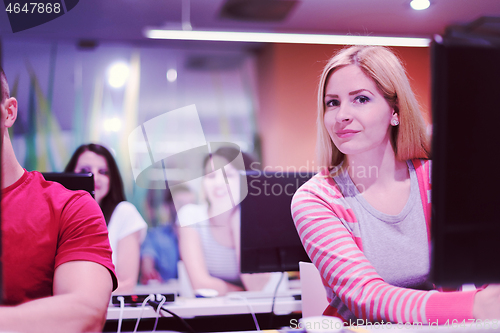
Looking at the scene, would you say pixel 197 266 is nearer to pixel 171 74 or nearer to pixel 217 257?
pixel 217 257

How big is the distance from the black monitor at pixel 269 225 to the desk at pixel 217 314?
235 mm

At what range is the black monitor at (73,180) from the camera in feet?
3.76

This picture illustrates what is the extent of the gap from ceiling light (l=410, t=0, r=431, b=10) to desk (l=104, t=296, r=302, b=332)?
2883 millimetres

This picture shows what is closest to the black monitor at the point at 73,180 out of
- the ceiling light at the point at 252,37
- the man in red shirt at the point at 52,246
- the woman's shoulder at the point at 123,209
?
the man in red shirt at the point at 52,246

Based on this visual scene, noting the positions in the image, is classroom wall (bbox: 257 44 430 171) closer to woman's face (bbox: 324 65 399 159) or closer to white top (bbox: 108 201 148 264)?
white top (bbox: 108 201 148 264)

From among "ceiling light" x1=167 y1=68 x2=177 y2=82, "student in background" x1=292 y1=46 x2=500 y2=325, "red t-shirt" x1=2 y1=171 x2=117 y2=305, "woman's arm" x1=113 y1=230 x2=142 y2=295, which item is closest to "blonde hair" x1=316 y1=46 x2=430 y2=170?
"student in background" x1=292 y1=46 x2=500 y2=325

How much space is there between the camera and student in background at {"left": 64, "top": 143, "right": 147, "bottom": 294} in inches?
90.7

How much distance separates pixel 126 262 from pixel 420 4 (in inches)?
128

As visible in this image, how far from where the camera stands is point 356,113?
114 centimetres

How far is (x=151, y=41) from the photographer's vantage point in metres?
3.71

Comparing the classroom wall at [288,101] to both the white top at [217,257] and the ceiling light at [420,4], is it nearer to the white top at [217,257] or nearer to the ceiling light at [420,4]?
the ceiling light at [420,4]

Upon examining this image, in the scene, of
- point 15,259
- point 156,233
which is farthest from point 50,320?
point 156,233

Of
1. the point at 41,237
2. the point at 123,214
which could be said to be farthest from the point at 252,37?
the point at 41,237

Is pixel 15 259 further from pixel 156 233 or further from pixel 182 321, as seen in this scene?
pixel 156 233
